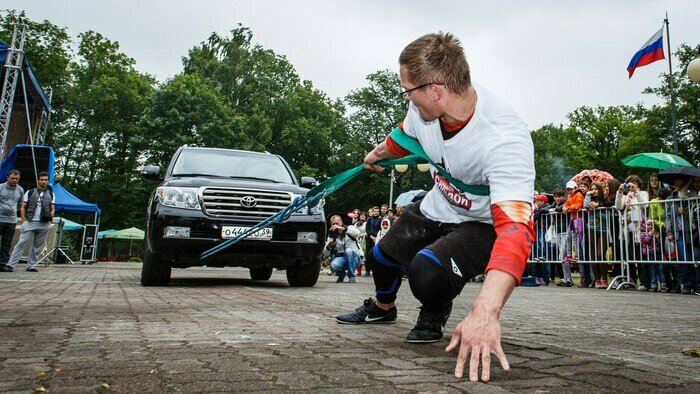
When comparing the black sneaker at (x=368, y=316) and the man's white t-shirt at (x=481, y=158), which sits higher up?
the man's white t-shirt at (x=481, y=158)

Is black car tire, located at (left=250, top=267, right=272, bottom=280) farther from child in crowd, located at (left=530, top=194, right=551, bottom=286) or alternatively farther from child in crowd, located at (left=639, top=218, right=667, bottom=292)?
child in crowd, located at (left=639, top=218, right=667, bottom=292)

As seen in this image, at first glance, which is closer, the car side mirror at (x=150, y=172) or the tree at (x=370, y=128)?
the car side mirror at (x=150, y=172)

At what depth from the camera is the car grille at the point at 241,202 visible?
6914 millimetres

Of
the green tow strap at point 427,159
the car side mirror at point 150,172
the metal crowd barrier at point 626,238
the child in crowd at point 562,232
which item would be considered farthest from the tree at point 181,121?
the green tow strap at point 427,159

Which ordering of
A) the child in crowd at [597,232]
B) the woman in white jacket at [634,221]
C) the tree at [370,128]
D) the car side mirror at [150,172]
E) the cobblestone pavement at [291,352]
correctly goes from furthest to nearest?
the tree at [370,128] < the child in crowd at [597,232] < the woman in white jacket at [634,221] < the car side mirror at [150,172] < the cobblestone pavement at [291,352]

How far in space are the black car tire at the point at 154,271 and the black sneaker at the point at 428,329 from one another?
187 inches

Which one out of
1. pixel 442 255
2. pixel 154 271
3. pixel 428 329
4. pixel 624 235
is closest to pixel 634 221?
pixel 624 235

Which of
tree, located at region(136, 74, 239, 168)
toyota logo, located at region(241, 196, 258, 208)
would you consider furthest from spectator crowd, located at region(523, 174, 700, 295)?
tree, located at region(136, 74, 239, 168)

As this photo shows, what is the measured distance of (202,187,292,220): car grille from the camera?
6914mm

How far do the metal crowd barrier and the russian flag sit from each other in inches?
340

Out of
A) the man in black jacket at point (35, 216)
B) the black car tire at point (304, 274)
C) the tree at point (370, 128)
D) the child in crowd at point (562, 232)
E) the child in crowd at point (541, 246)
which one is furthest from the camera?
the tree at point (370, 128)

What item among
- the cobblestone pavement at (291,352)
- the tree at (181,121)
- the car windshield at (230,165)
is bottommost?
the cobblestone pavement at (291,352)

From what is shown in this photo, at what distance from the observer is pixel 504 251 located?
215 centimetres

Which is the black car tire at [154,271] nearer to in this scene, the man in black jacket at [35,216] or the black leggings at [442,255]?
the black leggings at [442,255]
